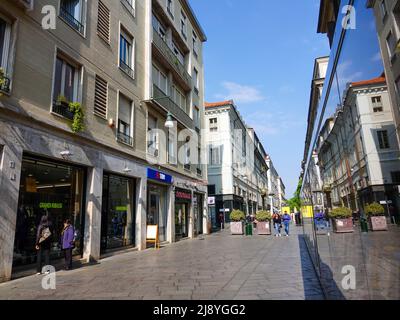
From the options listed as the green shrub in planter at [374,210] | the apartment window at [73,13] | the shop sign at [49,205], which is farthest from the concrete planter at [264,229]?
the green shrub in planter at [374,210]

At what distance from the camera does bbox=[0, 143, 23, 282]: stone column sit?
7746mm

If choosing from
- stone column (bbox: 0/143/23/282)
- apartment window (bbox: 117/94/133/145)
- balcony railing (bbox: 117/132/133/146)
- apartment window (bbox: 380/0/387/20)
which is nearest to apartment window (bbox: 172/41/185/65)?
apartment window (bbox: 117/94/133/145)

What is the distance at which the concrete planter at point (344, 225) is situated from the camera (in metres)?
2.22

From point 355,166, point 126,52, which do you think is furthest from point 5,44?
point 355,166

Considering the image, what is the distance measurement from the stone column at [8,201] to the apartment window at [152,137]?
884cm

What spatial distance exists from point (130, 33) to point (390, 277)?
16771mm

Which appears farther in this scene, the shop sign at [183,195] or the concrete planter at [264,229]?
the concrete planter at [264,229]

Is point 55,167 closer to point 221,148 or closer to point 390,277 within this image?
point 390,277

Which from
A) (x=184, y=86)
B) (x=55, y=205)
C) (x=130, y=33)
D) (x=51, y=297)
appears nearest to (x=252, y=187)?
(x=184, y=86)

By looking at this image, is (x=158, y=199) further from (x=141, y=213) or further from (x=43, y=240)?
(x=43, y=240)

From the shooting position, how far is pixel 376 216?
5.23 feet

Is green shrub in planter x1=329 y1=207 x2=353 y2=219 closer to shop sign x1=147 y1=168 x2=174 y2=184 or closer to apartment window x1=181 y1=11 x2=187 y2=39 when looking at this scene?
shop sign x1=147 y1=168 x2=174 y2=184

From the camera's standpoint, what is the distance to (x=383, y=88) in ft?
4.32

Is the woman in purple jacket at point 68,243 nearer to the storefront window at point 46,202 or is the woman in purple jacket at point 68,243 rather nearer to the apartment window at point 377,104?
the storefront window at point 46,202
